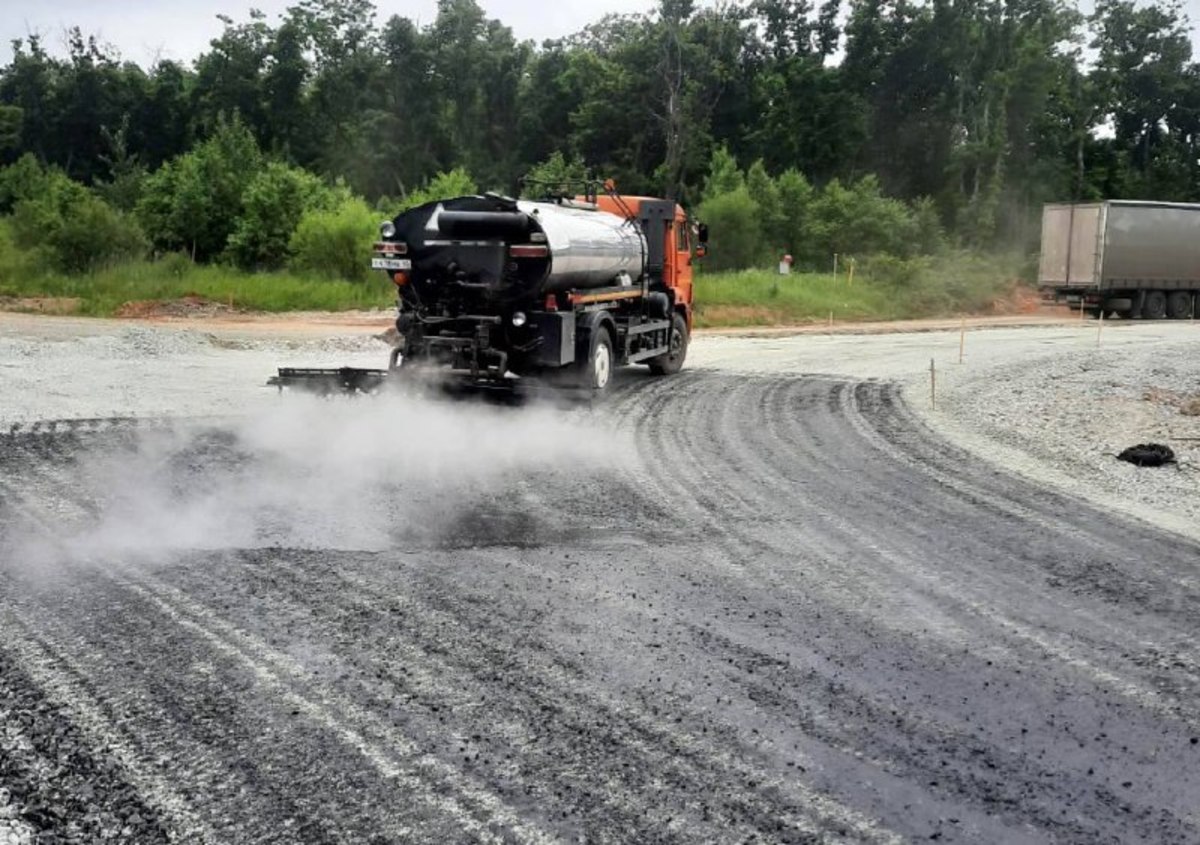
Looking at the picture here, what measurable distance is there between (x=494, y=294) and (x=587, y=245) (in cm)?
161

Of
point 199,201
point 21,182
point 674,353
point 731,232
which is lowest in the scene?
point 674,353

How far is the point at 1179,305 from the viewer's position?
3491 centimetres

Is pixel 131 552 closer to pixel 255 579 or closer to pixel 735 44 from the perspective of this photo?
pixel 255 579

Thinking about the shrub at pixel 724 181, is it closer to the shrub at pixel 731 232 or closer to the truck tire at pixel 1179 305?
the shrub at pixel 731 232

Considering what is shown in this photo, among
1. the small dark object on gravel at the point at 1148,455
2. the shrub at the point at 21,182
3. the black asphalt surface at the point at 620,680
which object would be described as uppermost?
the shrub at the point at 21,182

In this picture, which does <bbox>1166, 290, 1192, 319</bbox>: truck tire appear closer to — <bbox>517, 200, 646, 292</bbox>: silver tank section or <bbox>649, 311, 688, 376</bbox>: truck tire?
<bbox>649, 311, 688, 376</bbox>: truck tire

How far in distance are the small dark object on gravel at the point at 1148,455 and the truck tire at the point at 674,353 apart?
7815 mm

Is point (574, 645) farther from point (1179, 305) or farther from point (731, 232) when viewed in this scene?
point (731, 232)

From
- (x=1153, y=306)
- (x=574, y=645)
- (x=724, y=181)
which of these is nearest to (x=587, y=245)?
(x=574, y=645)

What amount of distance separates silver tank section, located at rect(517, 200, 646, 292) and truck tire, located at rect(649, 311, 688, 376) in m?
1.76

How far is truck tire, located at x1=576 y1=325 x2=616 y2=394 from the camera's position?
14.7 metres

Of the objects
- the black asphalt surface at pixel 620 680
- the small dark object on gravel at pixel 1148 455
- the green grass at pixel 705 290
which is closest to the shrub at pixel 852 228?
the green grass at pixel 705 290

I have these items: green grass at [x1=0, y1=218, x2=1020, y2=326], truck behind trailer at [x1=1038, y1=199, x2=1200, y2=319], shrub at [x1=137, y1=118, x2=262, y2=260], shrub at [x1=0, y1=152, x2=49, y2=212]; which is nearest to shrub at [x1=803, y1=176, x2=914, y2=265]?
green grass at [x1=0, y1=218, x2=1020, y2=326]

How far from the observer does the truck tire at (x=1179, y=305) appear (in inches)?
1371
